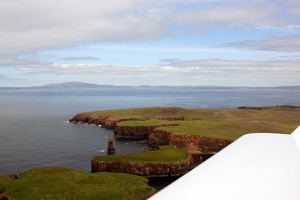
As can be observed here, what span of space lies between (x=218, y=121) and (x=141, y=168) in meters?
64.2

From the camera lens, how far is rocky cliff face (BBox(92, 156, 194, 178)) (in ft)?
191

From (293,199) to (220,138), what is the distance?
260 ft

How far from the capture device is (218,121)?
11781 centimetres

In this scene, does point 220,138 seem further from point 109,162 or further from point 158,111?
point 158,111

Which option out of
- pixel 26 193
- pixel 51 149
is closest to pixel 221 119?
pixel 51 149

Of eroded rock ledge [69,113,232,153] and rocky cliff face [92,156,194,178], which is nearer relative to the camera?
rocky cliff face [92,156,194,178]

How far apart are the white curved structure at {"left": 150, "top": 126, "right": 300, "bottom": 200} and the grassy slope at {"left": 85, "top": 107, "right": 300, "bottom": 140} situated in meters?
76.9

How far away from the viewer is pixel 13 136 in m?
100

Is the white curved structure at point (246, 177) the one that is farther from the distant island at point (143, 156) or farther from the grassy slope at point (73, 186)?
the distant island at point (143, 156)

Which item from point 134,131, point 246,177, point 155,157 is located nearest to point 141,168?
point 155,157

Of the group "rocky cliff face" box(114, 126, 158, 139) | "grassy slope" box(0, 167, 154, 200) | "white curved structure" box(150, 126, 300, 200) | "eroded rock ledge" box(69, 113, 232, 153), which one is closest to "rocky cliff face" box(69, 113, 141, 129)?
"rocky cliff face" box(114, 126, 158, 139)

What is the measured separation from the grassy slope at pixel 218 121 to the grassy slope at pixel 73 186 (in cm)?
4130

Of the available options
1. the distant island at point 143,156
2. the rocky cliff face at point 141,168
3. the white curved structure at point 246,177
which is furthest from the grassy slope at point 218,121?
the white curved structure at point 246,177

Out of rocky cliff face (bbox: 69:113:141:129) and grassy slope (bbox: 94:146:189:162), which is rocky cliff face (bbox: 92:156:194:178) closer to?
grassy slope (bbox: 94:146:189:162)
